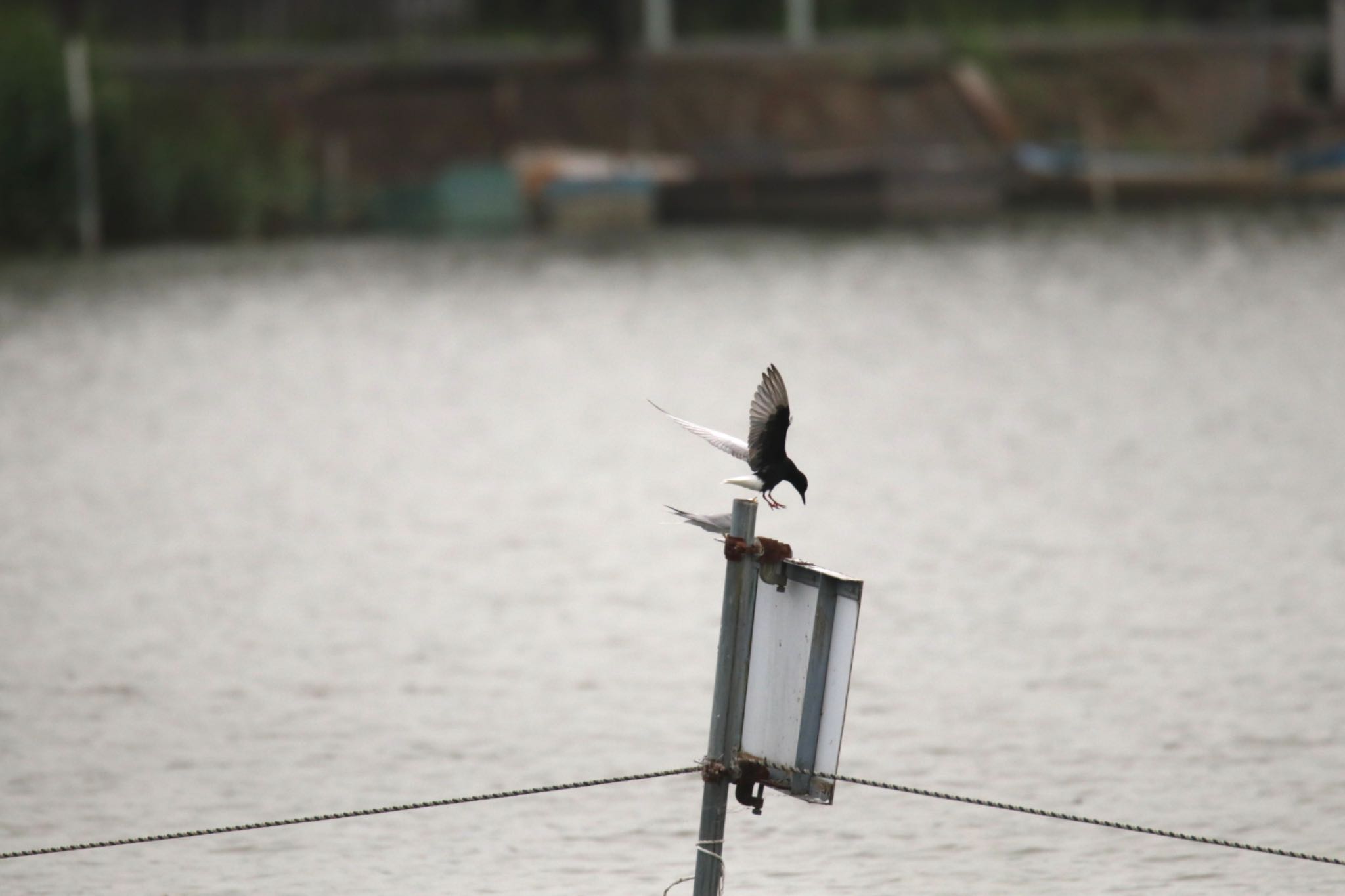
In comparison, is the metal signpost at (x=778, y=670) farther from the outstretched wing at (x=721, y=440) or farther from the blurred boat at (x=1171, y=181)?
the blurred boat at (x=1171, y=181)

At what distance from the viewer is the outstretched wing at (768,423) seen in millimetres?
5562

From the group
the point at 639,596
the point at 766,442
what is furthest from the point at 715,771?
the point at 639,596

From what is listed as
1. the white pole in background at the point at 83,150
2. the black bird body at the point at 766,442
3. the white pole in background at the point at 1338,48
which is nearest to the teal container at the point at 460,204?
the white pole in background at the point at 83,150

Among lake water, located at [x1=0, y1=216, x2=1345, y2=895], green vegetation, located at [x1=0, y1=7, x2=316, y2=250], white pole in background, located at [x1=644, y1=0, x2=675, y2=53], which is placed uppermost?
white pole in background, located at [x1=644, y1=0, x2=675, y2=53]

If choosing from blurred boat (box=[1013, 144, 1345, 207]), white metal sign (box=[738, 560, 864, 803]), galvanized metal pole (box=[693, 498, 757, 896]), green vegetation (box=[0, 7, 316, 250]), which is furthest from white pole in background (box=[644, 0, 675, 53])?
white metal sign (box=[738, 560, 864, 803])

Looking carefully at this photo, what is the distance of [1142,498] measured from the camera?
534 inches

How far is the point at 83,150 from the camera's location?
35.4 meters

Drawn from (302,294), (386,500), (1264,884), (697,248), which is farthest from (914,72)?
(1264,884)

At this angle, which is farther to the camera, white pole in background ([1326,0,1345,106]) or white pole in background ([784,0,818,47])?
white pole in background ([784,0,818,47])

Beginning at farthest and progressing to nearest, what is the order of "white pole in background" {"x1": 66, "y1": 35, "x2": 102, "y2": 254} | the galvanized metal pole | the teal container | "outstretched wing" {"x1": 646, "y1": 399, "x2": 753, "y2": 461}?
the teal container < "white pole in background" {"x1": 66, "y1": 35, "x2": 102, "y2": 254} < the galvanized metal pole < "outstretched wing" {"x1": 646, "y1": 399, "x2": 753, "y2": 461}

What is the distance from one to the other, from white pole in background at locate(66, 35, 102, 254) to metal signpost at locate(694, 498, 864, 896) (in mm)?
31102

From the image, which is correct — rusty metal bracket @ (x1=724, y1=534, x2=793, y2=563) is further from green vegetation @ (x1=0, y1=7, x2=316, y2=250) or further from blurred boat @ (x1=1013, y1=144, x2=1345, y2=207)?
blurred boat @ (x1=1013, y1=144, x2=1345, y2=207)

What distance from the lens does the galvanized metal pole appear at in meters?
5.60

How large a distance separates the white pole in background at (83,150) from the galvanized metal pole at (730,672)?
102 ft
